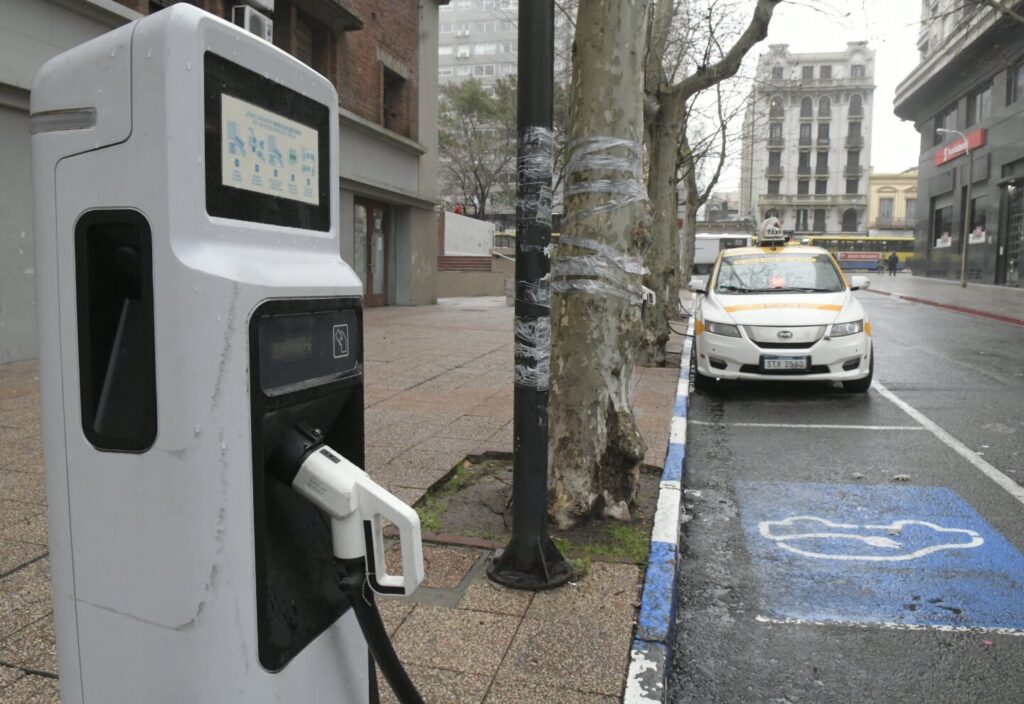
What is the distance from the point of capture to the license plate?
8.86m

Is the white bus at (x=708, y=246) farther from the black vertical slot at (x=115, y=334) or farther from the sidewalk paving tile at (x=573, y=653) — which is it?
the black vertical slot at (x=115, y=334)

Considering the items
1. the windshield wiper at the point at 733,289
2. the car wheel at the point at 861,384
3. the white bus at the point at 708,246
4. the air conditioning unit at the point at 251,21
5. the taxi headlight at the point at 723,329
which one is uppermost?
the white bus at the point at 708,246

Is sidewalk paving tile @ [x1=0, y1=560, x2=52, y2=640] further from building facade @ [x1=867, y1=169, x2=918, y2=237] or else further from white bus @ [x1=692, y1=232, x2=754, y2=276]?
building facade @ [x1=867, y1=169, x2=918, y2=237]

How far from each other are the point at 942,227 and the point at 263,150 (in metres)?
48.4

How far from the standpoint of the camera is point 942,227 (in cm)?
4378

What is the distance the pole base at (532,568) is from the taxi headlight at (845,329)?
19.9 ft

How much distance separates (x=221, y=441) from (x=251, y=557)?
0.80ft

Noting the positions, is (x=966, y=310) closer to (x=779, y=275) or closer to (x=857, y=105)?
(x=779, y=275)

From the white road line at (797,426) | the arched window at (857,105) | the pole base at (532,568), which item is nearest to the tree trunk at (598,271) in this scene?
the pole base at (532,568)

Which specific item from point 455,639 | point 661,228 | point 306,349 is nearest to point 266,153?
point 306,349

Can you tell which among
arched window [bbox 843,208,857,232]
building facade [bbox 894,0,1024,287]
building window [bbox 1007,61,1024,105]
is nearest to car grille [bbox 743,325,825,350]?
building facade [bbox 894,0,1024,287]

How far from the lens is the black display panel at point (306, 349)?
1.61 m

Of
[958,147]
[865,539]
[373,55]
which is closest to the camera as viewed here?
[865,539]

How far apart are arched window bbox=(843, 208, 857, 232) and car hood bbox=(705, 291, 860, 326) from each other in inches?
3273
